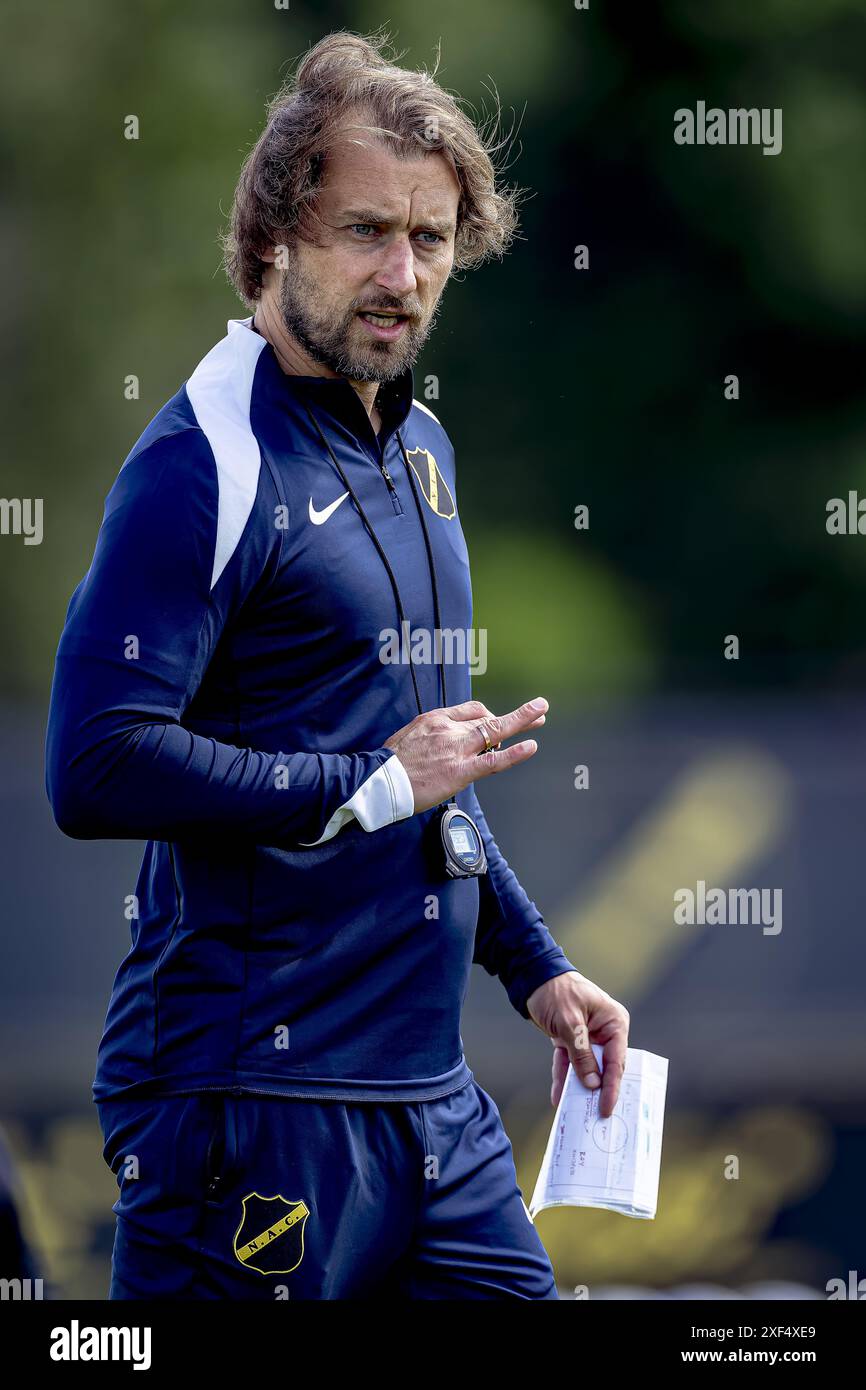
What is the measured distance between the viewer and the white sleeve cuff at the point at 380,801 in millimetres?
1798

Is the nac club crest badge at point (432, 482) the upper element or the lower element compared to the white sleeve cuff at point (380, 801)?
upper

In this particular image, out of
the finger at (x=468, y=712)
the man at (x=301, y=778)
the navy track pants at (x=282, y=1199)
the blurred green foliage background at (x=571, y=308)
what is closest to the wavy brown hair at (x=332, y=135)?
the man at (x=301, y=778)

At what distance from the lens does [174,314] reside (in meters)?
5.64

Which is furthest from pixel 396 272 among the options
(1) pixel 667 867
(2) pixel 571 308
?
(2) pixel 571 308

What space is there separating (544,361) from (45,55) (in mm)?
1871

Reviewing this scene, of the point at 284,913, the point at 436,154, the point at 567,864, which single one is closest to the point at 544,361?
the point at 567,864

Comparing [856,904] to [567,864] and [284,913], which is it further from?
[284,913]

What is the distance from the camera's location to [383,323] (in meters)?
1.99

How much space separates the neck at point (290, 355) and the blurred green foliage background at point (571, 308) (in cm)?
367

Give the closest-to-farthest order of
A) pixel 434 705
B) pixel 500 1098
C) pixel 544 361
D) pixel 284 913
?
pixel 284 913
pixel 434 705
pixel 500 1098
pixel 544 361

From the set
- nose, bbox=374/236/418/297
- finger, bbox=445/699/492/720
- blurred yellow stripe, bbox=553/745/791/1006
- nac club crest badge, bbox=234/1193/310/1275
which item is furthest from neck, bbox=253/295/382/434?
blurred yellow stripe, bbox=553/745/791/1006

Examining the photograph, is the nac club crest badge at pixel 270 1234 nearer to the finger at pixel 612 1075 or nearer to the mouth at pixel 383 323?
the finger at pixel 612 1075

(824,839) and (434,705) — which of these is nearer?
(434,705)

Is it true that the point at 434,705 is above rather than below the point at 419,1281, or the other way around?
above
